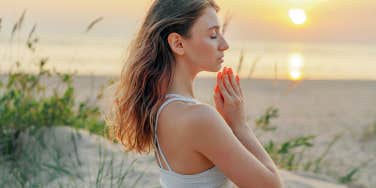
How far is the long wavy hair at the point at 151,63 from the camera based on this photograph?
2479 mm

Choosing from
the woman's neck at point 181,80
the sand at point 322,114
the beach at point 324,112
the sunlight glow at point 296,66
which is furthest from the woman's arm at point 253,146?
the sunlight glow at point 296,66

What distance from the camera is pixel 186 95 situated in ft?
8.30

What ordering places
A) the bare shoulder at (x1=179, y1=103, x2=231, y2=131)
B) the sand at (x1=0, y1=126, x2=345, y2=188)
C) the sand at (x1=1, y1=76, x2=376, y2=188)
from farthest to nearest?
the sand at (x1=1, y1=76, x2=376, y2=188)
the sand at (x1=0, y1=126, x2=345, y2=188)
the bare shoulder at (x1=179, y1=103, x2=231, y2=131)

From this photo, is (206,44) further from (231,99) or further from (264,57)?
(264,57)

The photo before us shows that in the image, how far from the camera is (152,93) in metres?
2.56

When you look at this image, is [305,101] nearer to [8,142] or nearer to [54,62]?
[54,62]

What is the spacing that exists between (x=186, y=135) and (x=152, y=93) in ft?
0.82

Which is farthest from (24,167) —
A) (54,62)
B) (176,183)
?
(54,62)

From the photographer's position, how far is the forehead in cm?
248

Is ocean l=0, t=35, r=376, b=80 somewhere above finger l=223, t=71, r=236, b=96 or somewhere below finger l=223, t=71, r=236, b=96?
above

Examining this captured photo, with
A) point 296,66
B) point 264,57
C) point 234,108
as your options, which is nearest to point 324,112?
point 296,66

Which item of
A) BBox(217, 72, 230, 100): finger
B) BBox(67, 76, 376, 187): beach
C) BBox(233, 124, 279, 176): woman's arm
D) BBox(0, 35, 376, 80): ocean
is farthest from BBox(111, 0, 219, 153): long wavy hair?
BBox(0, 35, 376, 80): ocean

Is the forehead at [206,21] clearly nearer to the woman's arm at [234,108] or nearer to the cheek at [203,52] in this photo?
the cheek at [203,52]

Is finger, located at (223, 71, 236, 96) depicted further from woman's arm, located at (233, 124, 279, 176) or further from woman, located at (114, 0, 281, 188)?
woman's arm, located at (233, 124, 279, 176)
